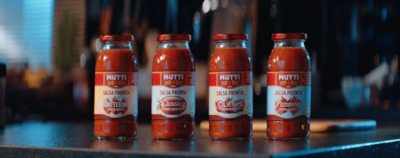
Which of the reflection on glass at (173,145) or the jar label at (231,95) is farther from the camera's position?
the jar label at (231,95)

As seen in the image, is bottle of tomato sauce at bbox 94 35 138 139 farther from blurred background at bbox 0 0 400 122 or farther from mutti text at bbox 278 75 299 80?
blurred background at bbox 0 0 400 122

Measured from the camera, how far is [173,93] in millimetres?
1137

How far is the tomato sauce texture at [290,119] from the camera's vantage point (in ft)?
3.73

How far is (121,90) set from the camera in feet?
3.84

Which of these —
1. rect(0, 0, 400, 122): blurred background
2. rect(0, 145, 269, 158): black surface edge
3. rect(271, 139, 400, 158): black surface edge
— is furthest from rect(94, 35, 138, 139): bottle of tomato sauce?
rect(0, 0, 400, 122): blurred background

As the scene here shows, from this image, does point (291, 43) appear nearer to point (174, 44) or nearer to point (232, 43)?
point (232, 43)

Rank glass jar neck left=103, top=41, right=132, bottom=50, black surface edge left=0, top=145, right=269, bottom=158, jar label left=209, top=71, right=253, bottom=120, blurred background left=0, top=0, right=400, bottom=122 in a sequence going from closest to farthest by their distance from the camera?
black surface edge left=0, top=145, right=269, bottom=158 < jar label left=209, top=71, right=253, bottom=120 < glass jar neck left=103, top=41, right=132, bottom=50 < blurred background left=0, top=0, right=400, bottom=122

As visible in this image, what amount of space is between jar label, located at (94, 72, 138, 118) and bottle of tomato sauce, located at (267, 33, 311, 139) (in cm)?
28

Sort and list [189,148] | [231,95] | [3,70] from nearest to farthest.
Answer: [189,148] < [231,95] < [3,70]

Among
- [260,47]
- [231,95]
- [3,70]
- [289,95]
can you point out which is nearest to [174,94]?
[231,95]

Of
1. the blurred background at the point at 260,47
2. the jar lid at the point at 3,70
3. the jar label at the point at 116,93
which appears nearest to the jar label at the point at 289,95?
the jar label at the point at 116,93

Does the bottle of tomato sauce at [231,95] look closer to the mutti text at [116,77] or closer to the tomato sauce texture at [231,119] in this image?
the tomato sauce texture at [231,119]

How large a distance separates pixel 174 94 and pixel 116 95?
0.41 feet

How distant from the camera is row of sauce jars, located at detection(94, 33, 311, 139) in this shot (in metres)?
1.13
